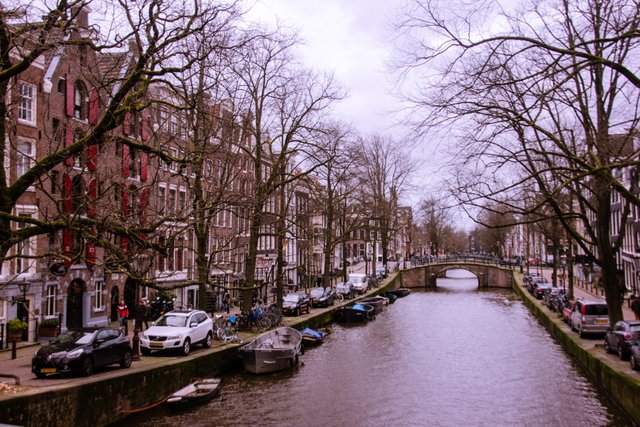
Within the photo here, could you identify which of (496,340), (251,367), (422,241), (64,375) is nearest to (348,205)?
(496,340)

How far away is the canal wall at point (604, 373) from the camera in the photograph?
1661cm

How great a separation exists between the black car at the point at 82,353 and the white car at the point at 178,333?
2.55 m

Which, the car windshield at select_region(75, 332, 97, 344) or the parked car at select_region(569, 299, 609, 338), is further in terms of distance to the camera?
the parked car at select_region(569, 299, 609, 338)

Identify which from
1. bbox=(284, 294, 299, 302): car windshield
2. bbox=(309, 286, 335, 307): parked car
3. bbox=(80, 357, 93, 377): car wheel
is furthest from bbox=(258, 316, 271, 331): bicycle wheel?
bbox=(80, 357, 93, 377): car wheel

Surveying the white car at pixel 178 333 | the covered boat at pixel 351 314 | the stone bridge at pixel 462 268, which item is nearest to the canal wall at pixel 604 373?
the covered boat at pixel 351 314

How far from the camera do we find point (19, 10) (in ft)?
39.9

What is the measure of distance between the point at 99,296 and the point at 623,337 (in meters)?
25.0

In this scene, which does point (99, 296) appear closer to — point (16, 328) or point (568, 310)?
point (16, 328)

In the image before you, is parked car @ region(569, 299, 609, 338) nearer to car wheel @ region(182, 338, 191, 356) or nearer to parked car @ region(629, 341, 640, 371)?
parked car @ region(629, 341, 640, 371)

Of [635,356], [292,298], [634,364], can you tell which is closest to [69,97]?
[292,298]

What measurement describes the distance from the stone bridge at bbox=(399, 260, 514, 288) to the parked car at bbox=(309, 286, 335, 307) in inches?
1506

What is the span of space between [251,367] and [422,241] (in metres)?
124

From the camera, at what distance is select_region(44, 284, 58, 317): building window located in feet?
90.4

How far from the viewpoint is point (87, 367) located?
1777cm
